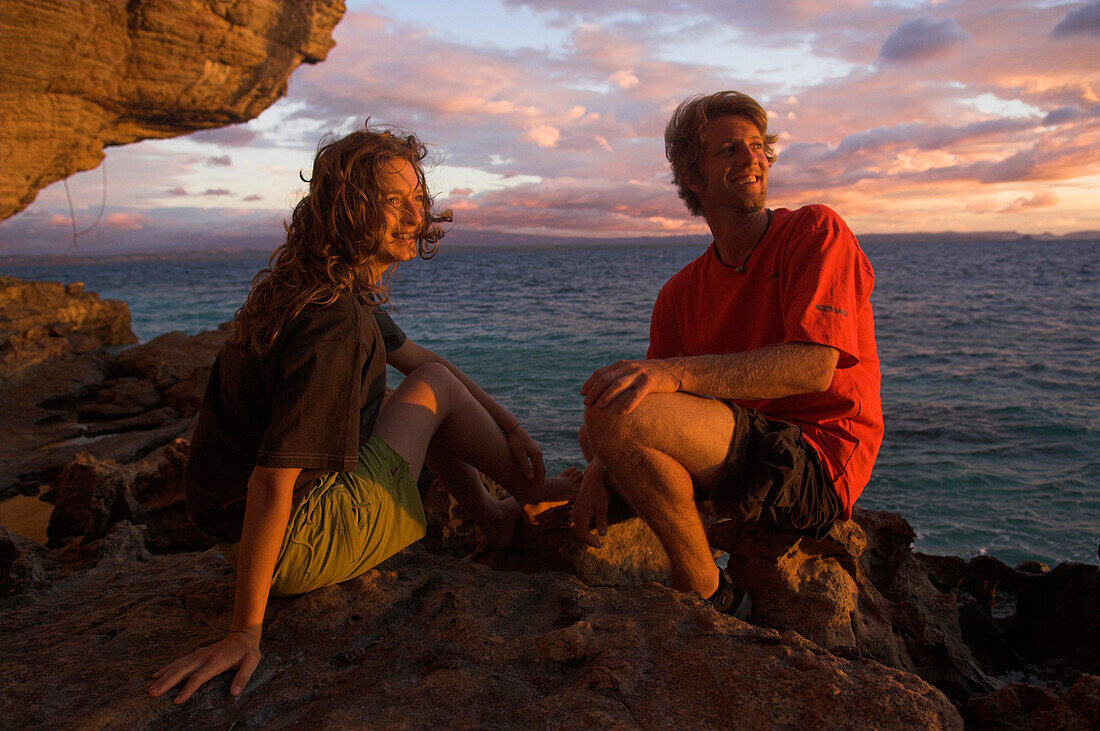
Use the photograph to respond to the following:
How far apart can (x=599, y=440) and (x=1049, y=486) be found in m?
5.61

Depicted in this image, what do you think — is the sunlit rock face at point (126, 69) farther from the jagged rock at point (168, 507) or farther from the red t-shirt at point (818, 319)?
the red t-shirt at point (818, 319)

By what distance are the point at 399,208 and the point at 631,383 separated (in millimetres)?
987

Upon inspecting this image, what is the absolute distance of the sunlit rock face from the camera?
30.3ft

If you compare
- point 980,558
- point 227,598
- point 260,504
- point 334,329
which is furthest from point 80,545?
point 980,558

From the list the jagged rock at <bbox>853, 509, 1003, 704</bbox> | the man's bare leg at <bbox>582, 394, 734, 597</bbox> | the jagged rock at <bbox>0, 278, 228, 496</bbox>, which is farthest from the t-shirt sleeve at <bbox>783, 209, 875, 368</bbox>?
the jagged rock at <bbox>0, 278, 228, 496</bbox>

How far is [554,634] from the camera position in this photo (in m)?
1.83

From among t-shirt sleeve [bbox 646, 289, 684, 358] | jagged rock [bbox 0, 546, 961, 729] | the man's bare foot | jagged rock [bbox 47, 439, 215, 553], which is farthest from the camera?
jagged rock [bbox 47, 439, 215, 553]

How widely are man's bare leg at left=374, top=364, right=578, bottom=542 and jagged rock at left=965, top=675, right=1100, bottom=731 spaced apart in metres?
1.63

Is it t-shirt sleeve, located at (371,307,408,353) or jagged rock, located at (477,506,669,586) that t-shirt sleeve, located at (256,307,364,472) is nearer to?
t-shirt sleeve, located at (371,307,408,353)

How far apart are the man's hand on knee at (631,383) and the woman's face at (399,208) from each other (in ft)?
2.60

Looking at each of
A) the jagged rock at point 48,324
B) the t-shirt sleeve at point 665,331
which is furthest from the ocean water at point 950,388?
the jagged rock at point 48,324

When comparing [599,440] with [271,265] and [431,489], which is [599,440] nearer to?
[271,265]

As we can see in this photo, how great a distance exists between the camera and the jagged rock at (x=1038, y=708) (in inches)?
60.3

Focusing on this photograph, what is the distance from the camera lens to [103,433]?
6879mm
